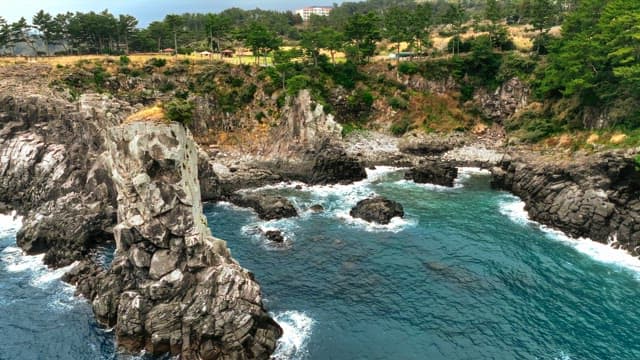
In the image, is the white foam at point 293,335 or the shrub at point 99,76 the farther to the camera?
the shrub at point 99,76

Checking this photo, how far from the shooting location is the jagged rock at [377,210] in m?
69.9

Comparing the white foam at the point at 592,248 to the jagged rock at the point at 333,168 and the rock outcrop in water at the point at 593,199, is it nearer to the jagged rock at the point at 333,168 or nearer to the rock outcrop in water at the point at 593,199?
the rock outcrop in water at the point at 593,199

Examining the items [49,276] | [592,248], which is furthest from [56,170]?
[592,248]

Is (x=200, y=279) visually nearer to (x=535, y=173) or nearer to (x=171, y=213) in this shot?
(x=171, y=213)

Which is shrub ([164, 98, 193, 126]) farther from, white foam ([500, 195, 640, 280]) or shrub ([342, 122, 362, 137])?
shrub ([342, 122, 362, 137])

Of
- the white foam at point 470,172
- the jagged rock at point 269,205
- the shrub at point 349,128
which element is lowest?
the jagged rock at point 269,205

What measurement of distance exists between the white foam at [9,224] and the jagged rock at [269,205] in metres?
33.1

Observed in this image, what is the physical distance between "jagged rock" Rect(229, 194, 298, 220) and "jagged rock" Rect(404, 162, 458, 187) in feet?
90.8

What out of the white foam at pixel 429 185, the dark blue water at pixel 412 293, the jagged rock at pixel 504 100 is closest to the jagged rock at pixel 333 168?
the white foam at pixel 429 185

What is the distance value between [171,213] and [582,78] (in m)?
76.9

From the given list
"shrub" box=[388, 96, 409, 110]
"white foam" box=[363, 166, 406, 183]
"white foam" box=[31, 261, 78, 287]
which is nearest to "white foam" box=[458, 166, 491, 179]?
"white foam" box=[363, 166, 406, 183]

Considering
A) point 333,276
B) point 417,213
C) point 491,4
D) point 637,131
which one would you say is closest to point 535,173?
point 637,131

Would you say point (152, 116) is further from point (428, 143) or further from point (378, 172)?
point (428, 143)

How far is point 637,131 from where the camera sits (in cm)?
7162
